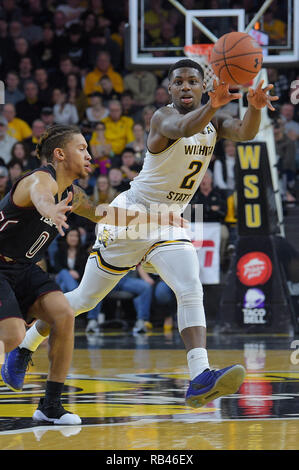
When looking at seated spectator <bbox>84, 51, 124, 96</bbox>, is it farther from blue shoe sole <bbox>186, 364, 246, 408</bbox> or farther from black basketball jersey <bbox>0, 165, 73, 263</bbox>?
blue shoe sole <bbox>186, 364, 246, 408</bbox>

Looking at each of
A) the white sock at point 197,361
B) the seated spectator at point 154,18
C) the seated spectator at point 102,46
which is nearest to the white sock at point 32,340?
the white sock at point 197,361

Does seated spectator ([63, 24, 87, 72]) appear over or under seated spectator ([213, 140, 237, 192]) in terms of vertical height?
over

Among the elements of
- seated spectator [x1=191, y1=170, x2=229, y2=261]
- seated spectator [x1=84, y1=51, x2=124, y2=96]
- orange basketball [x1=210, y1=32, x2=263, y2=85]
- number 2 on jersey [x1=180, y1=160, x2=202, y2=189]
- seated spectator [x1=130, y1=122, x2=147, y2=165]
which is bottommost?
number 2 on jersey [x1=180, y1=160, x2=202, y2=189]

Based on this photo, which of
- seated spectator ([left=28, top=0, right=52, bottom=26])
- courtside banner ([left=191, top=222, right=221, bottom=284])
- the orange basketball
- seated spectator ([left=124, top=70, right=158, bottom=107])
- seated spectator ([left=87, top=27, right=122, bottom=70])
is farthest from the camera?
seated spectator ([left=28, top=0, right=52, bottom=26])

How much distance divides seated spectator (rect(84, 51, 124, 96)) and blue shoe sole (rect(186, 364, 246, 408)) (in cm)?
1107

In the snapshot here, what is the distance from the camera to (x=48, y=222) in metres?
4.73

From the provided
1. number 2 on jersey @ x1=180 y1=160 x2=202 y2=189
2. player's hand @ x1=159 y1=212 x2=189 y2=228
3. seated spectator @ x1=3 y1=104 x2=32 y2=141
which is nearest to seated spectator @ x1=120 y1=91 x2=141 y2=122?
seated spectator @ x1=3 y1=104 x2=32 y2=141

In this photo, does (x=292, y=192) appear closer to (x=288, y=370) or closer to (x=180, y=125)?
(x=288, y=370)

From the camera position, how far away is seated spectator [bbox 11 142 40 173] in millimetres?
13023

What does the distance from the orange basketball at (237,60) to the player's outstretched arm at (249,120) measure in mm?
274

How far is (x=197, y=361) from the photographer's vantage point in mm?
4895

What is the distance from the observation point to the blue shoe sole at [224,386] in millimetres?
4586
